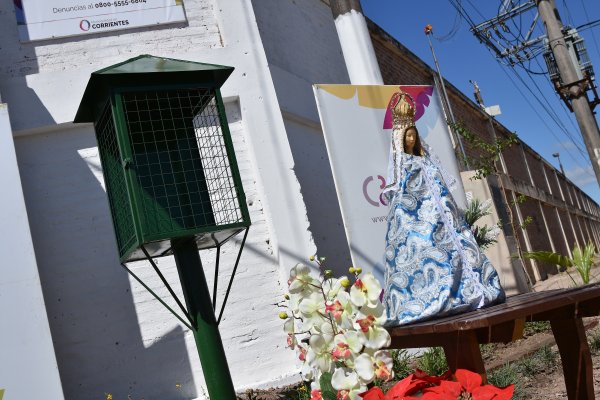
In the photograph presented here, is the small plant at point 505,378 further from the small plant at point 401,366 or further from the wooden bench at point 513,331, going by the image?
the wooden bench at point 513,331

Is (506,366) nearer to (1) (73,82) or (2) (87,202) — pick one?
(2) (87,202)

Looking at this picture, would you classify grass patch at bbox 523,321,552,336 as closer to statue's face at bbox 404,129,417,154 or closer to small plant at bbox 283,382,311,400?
small plant at bbox 283,382,311,400

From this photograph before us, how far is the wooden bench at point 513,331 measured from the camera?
7.41 feet

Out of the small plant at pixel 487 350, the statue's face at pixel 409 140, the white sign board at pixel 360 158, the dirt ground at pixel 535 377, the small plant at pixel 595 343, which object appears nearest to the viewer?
the statue's face at pixel 409 140

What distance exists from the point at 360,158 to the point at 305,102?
159 centimetres

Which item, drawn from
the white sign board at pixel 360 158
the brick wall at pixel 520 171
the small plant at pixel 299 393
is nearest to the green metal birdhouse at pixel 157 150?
the small plant at pixel 299 393

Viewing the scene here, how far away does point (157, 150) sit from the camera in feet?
12.2

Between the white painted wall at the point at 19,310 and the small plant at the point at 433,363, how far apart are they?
2.56 m

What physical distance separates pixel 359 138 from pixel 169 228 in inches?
122

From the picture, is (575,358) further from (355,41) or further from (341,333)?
(355,41)

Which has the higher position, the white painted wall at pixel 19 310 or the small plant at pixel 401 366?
the white painted wall at pixel 19 310

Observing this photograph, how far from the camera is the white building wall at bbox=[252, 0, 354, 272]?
24.1 feet

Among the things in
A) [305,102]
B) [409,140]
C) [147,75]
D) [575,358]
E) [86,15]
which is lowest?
[575,358]

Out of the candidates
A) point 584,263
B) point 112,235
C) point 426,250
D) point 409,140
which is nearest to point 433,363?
point 426,250
